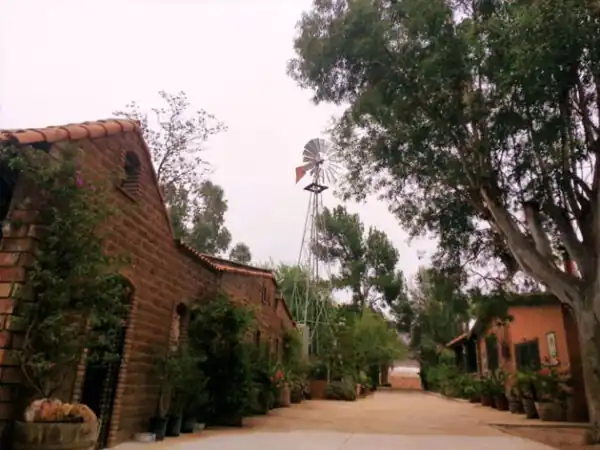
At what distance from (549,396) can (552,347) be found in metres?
2.16

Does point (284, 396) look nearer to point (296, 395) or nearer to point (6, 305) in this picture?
point (296, 395)

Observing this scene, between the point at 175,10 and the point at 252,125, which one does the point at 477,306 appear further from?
the point at 175,10

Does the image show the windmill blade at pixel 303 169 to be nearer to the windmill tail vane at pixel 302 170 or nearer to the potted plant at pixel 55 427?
the windmill tail vane at pixel 302 170

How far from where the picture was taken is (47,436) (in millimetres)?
4289

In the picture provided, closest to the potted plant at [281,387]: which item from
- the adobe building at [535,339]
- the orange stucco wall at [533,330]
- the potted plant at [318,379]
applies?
the potted plant at [318,379]

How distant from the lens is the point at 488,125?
8.32 meters

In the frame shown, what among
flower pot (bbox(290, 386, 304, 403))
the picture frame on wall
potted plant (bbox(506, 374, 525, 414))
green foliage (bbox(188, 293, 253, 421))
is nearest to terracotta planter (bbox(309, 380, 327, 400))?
flower pot (bbox(290, 386, 304, 403))

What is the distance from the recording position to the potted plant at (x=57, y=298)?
4461 mm

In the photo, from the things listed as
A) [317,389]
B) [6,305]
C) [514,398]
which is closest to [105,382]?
[6,305]

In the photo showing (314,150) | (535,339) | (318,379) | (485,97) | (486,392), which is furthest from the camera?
(314,150)

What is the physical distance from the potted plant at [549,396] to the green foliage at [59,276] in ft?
36.0

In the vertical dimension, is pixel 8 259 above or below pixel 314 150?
below

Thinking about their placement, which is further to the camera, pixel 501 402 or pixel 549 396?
pixel 501 402

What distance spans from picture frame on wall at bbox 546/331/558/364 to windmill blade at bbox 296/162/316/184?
12183 mm
